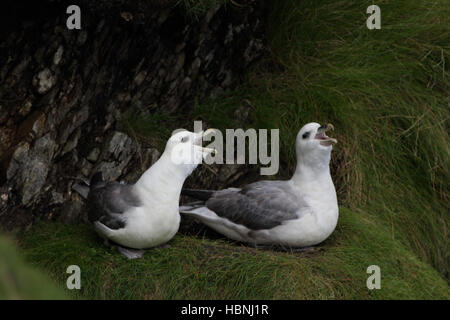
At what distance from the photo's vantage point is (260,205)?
3195 mm

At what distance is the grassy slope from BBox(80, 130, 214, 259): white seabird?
14 centimetres

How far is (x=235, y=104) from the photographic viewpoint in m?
4.15

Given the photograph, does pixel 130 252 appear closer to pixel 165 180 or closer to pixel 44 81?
pixel 165 180

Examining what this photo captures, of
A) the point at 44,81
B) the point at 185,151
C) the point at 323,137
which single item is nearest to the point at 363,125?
the point at 323,137

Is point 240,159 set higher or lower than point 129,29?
lower

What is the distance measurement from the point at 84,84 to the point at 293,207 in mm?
1376

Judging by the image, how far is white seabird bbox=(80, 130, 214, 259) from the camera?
2.88 meters

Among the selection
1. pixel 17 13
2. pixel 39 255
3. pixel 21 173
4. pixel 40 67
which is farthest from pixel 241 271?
pixel 17 13

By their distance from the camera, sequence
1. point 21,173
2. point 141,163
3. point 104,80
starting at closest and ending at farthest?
point 21,173 → point 104,80 → point 141,163
